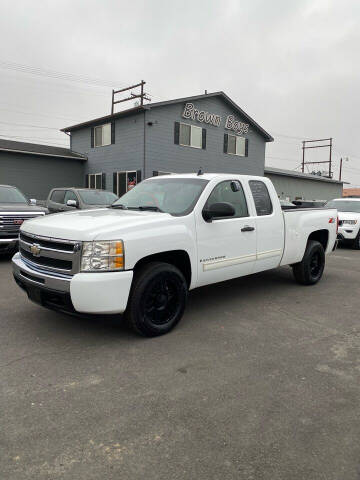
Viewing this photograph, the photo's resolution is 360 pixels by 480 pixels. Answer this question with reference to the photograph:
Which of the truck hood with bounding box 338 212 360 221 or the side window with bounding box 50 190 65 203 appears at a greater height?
the side window with bounding box 50 190 65 203

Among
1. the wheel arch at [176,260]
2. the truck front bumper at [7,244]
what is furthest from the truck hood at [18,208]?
the wheel arch at [176,260]

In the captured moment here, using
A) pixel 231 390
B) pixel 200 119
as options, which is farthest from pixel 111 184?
pixel 231 390

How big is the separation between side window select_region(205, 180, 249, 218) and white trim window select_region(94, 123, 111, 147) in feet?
59.5

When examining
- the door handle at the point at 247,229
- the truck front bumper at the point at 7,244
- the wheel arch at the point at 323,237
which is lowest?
the truck front bumper at the point at 7,244

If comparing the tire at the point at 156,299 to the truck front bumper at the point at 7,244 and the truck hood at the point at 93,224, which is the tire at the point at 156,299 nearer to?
the truck hood at the point at 93,224

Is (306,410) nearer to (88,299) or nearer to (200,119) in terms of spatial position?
(88,299)

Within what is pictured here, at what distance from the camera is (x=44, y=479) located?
6.69 ft

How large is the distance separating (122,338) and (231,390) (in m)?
1.44

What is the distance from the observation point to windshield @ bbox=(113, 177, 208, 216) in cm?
461

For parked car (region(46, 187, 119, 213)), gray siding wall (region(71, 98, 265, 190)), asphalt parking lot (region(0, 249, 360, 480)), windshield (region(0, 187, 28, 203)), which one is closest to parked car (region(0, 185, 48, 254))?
windshield (region(0, 187, 28, 203))

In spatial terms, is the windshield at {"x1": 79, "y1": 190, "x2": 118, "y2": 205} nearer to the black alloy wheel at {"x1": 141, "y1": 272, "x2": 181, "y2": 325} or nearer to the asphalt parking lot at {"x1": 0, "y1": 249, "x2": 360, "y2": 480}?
the asphalt parking lot at {"x1": 0, "y1": 249, "x2": 360, "y2": 480}

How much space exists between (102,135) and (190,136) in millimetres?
5240

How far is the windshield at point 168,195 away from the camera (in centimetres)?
461

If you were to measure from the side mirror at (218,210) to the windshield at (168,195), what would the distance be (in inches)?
7.9
